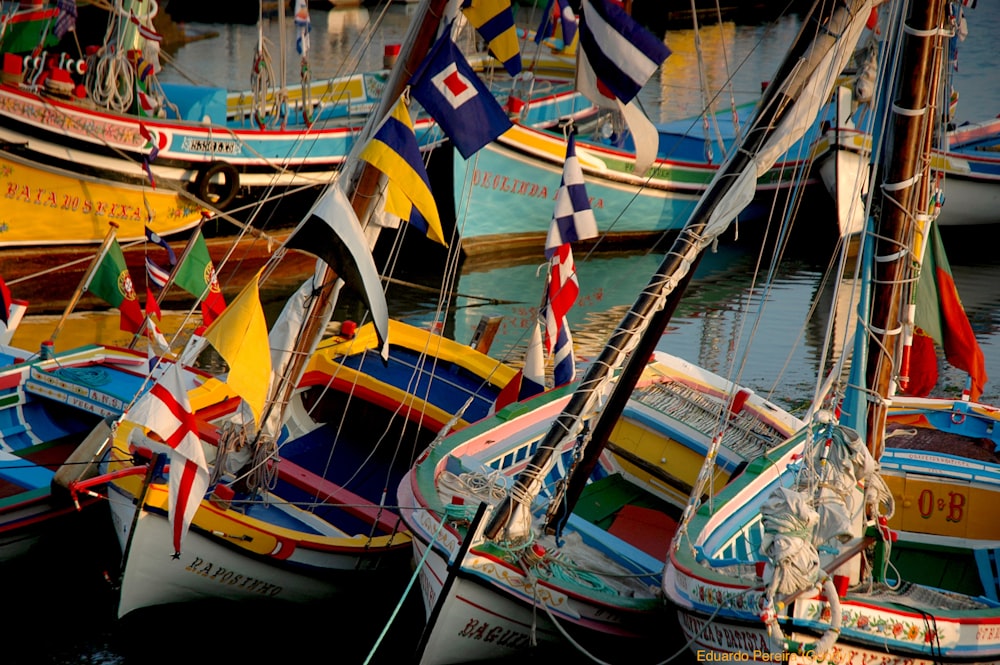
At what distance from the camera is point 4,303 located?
14.0 metres

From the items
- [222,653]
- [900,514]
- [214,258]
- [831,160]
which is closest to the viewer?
[222,653]

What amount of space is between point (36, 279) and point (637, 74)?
44.0 ft

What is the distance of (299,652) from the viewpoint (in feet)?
35.4

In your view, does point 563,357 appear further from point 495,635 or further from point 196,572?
point 196,572

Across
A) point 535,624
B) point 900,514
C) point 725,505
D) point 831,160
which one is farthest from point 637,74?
point 831,160

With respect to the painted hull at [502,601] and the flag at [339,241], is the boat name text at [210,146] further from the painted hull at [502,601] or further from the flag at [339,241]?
the painted hull at [502,601]

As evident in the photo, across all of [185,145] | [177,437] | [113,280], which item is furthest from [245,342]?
[185,145]

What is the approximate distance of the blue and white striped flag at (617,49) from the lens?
939cm

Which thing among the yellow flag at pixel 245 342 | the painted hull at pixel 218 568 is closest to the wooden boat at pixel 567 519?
the painted hull at pixel 218 568

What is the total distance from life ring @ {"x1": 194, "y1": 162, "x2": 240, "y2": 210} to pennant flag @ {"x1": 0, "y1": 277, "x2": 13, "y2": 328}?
6.71 m

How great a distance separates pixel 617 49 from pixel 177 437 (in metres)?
4.61

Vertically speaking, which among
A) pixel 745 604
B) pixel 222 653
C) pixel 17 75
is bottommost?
pixel 222 653

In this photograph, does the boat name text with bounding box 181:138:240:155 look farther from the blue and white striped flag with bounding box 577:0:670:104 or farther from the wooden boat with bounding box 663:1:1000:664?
the wooden boat with bounding box 663:1:1000:664

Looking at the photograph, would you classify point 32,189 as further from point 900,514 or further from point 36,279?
point 900,514
